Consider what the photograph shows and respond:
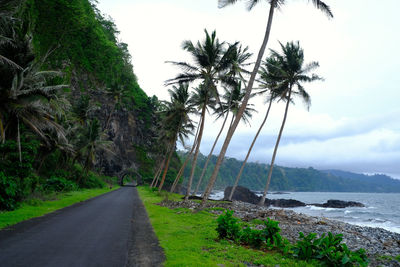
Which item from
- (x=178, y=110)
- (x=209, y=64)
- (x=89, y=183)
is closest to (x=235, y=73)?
(x=209, y=64)

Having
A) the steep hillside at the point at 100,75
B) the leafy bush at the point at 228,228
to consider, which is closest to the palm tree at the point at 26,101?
the steep hillside at the point at 100,75

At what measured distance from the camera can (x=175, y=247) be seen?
6.42 m

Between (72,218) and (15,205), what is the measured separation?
124 inches

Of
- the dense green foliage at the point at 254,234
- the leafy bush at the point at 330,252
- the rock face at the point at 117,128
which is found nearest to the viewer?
the leafy bush at the point at 330,252

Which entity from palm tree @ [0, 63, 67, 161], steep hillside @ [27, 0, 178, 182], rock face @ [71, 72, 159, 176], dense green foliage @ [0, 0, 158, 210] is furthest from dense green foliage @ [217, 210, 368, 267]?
rock face @ [71, 72, 159, 176]

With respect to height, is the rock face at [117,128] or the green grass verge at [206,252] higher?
the rock face at [117,128]

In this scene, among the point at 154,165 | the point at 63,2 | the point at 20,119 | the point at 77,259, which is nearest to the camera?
the point at 77,259

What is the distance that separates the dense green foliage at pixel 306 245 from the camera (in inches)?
203

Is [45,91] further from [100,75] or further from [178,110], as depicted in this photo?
[100,75]

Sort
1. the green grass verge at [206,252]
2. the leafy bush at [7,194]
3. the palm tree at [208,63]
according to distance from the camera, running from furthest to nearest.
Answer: the palm tree at [208,63] < the leafy bush at [7,194] < the green grass verge at [206,252]

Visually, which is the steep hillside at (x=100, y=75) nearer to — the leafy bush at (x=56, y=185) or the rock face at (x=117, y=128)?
the rock face at (x=117, y=128)

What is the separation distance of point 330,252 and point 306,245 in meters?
0.53

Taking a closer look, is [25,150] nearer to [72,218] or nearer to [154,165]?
[72,218]

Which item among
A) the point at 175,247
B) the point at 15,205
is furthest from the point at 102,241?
the point at 15,205
